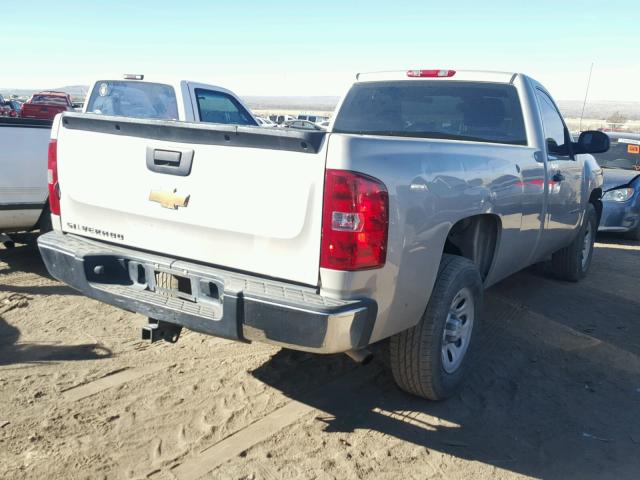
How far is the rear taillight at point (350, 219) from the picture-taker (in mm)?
2730

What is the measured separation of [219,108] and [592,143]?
4.58 metres

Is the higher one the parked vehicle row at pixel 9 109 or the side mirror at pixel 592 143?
the side mirror at pixel 592 143

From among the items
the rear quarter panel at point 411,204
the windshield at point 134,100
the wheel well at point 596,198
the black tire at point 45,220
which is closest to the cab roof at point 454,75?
the rear quarter panel at point 411,204

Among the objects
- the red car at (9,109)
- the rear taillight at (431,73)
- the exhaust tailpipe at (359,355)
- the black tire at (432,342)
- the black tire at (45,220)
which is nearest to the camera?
the exhaust tailpipe at (359,355)

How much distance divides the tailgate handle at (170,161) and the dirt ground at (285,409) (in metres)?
1.36

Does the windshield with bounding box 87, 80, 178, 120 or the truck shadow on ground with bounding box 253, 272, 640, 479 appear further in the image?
A: the windshield with bounding box 87, 80, 178, 120

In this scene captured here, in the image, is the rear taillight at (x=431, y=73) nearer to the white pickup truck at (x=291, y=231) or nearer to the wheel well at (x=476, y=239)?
the white pickup truck at (x=291, y=231)

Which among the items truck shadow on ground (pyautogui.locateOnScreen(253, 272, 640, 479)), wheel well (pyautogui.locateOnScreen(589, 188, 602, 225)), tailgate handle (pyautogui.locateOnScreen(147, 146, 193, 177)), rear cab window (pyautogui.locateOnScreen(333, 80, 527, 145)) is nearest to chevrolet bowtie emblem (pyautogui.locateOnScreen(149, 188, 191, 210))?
tailgate handle (pyautogui.locateOnScreen(147, 146, 193, 177))

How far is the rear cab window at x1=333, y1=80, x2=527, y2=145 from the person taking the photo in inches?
190

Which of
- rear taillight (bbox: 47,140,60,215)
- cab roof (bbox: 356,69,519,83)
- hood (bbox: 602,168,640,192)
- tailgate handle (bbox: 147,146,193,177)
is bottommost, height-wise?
hood (bbox: 602,168,640,192)

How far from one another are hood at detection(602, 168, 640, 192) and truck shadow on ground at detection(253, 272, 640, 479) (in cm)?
540

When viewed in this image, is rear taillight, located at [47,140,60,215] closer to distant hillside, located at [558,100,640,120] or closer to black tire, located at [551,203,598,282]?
black tire, located at [551,203,598,282]

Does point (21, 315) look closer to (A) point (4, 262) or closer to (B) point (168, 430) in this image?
(A) point (4, 262)

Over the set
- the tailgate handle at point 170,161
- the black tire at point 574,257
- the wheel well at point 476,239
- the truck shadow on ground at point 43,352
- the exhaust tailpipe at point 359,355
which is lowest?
the truck shadow on ground at point 43,352
